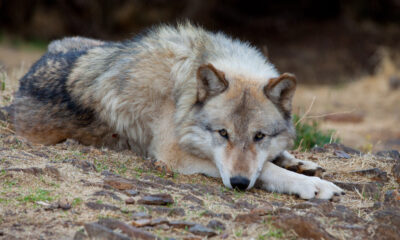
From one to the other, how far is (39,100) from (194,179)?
6.17ft

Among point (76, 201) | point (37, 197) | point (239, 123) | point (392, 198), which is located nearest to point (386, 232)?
point (392, 198)

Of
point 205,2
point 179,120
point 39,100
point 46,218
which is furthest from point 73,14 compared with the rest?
point 46,218

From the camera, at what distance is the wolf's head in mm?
3801

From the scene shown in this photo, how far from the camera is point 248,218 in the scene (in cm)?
306

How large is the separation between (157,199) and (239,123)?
3.16 ft

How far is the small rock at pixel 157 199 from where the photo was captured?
3.25m

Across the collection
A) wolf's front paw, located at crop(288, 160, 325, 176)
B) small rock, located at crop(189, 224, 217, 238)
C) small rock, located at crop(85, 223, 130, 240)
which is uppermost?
wolf's front paw, located at crop(288, 160, 325, 176)

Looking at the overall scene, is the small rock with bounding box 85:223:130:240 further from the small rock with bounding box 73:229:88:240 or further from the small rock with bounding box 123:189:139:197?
the small rock with bounding box 123:189:139:197

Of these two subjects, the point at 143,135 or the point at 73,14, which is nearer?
the point at 143,135

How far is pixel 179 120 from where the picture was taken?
4219 mm

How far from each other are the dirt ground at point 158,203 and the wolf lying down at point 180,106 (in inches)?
7.0

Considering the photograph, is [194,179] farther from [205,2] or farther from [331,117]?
[205,2]

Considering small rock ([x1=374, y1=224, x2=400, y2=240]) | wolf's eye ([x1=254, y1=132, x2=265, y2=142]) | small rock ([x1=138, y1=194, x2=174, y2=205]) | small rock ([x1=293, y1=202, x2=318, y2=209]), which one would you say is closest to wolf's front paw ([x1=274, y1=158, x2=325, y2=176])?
wolf's eye ([x1=254, y1=132, x2=265, y2=142])

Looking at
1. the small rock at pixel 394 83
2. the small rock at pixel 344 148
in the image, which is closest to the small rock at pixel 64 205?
the small rock at pixel 344 148
